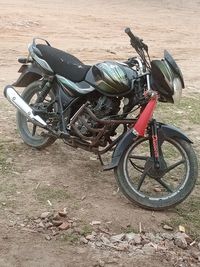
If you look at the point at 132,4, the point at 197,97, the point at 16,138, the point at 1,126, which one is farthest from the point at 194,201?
the point at 132,4

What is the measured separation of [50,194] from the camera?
469 cm

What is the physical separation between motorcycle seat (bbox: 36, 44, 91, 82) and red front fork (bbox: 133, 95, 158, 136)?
2.57ft

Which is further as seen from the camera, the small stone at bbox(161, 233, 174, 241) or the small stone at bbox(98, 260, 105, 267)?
the small stone at bbox(161, 233, 174, 241)

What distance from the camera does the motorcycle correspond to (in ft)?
14.6

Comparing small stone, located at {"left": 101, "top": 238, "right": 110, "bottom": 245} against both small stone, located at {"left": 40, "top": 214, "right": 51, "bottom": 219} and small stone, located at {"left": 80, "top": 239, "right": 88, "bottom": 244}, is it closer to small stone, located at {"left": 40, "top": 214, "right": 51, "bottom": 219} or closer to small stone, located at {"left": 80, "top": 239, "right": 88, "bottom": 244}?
small stone, located at {"left": 80, "top": 239, "right": 88, "bottom": 244}

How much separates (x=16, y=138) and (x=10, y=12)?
10758 millimetres

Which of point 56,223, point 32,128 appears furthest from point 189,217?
point 32,128

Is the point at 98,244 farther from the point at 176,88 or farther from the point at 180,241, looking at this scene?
the point at 176,88

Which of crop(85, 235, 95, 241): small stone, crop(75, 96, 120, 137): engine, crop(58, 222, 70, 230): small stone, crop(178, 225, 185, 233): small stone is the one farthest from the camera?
crop(75, 96, 120, 137): engine

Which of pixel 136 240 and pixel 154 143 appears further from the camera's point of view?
pixel 154 143

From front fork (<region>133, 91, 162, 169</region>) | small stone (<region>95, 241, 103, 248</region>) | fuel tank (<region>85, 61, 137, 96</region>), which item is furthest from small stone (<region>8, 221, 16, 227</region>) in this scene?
fuel tank (<region>85, 61, 137, 96</region>)

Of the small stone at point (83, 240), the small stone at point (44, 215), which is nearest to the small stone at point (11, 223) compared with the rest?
the small stone at point (44, 215)

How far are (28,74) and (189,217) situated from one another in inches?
94.3

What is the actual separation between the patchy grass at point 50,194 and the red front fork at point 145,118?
0.89m
